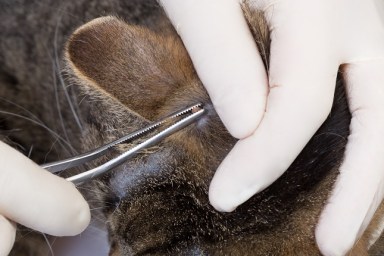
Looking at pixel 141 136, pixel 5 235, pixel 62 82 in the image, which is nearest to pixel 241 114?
pixel 141 136

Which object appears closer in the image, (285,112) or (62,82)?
(285,112)

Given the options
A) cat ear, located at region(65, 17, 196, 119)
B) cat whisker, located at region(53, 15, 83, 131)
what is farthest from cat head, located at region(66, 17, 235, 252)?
cat whisker, located at region(53, 15, 83, 131)

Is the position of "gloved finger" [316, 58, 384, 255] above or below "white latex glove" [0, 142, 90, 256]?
below

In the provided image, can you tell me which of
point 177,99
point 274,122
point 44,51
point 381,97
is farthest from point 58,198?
point 44,51

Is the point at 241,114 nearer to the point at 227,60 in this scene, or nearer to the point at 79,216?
the point at 227,60

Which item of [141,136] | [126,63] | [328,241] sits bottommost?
[328,241]

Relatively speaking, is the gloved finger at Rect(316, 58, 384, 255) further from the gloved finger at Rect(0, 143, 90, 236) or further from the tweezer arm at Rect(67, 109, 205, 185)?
the gloved finger at Rect(0, 143, 90, 236)

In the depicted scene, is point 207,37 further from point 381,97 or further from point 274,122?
point 381,97
